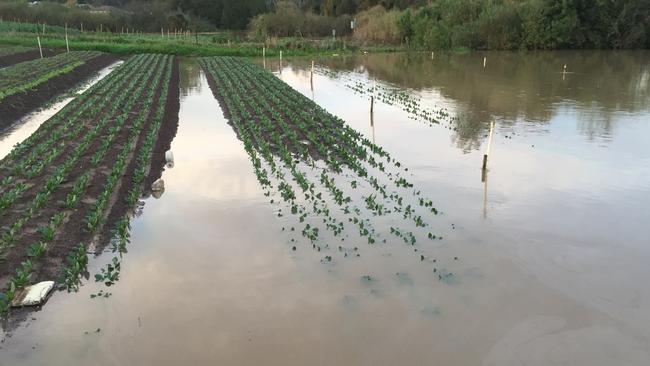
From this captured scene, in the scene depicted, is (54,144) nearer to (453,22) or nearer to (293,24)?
(453,22)

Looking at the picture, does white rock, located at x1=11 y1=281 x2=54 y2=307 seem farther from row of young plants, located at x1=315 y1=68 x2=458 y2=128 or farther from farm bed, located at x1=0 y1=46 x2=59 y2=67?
farm bed, located at x1=0 y1=46 x2=59 y2=67

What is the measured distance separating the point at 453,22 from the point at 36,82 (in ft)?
127

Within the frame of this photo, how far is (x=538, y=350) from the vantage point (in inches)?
202

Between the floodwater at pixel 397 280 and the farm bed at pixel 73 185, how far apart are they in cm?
41

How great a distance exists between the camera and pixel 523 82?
24812mm

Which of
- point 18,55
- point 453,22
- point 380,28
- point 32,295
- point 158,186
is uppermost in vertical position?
point 453,22

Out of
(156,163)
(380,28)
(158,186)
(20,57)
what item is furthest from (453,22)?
(158,186)

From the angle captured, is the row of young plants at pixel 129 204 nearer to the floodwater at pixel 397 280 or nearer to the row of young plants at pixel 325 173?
the floodwater at pixel 397 280

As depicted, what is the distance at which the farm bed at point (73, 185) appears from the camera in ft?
21.4

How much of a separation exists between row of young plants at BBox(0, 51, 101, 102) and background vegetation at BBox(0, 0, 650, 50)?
2477 cm

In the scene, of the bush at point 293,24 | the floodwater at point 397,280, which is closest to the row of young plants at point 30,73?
the floodwater at point 397,280

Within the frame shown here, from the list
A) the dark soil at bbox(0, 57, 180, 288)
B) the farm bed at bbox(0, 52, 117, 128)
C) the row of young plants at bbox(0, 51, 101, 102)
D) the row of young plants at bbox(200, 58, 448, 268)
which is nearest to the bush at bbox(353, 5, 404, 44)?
the farm bed at bbox(0, 52, 117, 128)

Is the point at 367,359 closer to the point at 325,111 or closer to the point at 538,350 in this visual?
the point at 538,350

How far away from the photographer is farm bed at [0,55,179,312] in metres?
6.52
